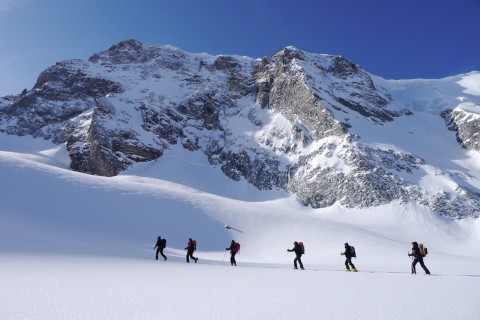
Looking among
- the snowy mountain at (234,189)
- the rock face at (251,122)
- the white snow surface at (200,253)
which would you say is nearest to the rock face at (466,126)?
the rock face at (251,122)

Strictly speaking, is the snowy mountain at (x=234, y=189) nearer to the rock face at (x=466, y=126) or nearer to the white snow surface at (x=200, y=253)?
the white snow surface at (x=200, y=253)

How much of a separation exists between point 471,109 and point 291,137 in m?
41.2

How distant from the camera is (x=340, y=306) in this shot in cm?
672

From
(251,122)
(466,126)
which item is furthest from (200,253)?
(466,126)

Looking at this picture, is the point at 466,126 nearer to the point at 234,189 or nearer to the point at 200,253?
the point at 234,189

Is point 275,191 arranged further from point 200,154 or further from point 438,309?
point 438,309

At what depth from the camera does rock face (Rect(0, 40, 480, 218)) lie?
6250 centimetres

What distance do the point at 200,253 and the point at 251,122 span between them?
62883 millimetres

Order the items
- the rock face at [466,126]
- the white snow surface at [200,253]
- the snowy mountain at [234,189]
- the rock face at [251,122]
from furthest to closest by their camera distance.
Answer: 1. the rock face at [466,126]
2. the rock face at [251,122]
3. the snowy mountain at [234,189]
4. the white snow surface at [200,253]

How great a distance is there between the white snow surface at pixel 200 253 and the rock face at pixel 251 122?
3.84 m

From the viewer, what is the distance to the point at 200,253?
30.7 m

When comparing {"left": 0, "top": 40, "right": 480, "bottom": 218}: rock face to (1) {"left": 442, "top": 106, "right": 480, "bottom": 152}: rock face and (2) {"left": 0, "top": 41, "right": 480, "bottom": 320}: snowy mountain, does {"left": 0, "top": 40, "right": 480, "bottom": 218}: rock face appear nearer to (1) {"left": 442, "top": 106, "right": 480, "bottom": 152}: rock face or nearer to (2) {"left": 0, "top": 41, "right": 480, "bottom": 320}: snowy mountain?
(1) {"left": 442, "top": 106, "right": 480, "bottom": 152}: rock face

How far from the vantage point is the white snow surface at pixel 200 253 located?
662cm

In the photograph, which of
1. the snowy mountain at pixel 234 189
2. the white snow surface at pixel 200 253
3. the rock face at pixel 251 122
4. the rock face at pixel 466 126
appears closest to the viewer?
the white snow surface at pixel 200 253
